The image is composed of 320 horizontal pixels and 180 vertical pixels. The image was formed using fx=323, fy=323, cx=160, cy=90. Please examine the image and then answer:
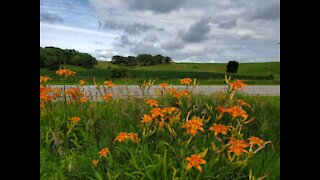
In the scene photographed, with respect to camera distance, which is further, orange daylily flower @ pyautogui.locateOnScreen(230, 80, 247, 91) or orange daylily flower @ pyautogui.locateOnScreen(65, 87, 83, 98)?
orange daylily flower @ pyautogui.locateOnScreen(65, 87, 83, 98)

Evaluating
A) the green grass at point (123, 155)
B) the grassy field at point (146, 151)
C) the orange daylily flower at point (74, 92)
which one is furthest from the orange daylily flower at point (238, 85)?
the orange daylily flower at point (74, 92)

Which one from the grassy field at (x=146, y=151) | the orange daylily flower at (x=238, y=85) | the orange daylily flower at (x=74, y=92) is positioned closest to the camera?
the grassy field at (x=146, y=151)

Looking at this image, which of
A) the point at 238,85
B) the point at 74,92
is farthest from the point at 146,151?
the point at 74,92

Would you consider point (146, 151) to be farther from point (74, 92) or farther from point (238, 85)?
point (74, 92)

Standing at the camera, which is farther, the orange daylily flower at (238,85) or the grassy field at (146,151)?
the orange daylily flower at (238,85)

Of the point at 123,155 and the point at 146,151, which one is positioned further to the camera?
the point at 123,155

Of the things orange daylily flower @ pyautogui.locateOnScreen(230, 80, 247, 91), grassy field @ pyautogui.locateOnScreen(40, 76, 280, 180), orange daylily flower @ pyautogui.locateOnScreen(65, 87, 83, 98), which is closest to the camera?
grassy field @ pyautogui.locateOnScreen(40, 76, 280, 180)

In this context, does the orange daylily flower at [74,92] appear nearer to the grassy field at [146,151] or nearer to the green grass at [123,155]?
the grassy field at [146,151]

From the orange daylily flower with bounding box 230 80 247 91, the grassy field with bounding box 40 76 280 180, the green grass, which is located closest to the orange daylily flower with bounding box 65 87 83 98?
the grassy field with bounding box 40 76 280 180

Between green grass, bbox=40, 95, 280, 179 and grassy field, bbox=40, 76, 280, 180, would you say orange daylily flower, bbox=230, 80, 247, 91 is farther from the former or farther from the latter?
green grass, bbox=40, 95, 280, 179
